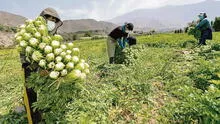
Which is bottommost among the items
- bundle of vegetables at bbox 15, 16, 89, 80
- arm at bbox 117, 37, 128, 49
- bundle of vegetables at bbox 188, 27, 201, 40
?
bundle of vegetables at bbox 188, 27, 201, 40

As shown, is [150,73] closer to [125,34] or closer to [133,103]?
[125,34]

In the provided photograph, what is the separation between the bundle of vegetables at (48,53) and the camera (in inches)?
162

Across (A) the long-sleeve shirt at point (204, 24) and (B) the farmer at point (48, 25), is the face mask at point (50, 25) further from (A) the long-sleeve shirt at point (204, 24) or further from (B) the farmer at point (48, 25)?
(A) the long-sleeve shirt at point (204, 24)

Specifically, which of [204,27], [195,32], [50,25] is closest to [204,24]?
[204,27]

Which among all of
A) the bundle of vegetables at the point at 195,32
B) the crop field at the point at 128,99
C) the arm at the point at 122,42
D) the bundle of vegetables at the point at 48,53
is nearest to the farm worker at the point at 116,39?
the arm at the point at 122,42

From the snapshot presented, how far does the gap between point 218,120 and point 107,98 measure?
2441 millimetres

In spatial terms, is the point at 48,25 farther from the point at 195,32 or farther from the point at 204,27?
the point at 195,32

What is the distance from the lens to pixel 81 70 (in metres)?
4.26

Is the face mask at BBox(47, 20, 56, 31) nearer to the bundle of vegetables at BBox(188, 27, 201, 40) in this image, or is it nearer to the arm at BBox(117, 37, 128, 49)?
the arm at BBox(117, 37, 128, 49)

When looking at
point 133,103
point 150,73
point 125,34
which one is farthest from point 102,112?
point 125,34

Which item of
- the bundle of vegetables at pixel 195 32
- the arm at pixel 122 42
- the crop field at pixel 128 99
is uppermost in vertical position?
the arm at pixel 122 42

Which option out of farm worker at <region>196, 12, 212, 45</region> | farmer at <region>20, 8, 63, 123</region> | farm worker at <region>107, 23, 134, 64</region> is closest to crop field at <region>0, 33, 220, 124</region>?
farmer at <region>20, 8, 63, 123</region>

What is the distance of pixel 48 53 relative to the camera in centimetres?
420

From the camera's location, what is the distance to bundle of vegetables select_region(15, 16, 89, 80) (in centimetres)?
411
